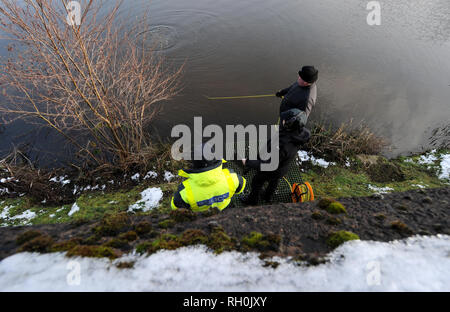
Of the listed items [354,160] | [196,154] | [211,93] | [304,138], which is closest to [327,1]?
[211,93]

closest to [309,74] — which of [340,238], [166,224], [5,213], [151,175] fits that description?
[340,238]

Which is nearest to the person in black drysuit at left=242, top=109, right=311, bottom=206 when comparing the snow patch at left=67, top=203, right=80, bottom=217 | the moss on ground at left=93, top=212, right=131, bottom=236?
the moss on ground at left=93, top=212, right=131, bottom=236

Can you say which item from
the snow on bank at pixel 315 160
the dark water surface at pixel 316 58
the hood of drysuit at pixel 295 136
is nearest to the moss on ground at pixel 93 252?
the hood of drysuit at pixel 295 136

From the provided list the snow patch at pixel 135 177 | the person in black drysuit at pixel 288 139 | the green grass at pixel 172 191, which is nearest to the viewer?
the person in black drysuit at pixel 288 139

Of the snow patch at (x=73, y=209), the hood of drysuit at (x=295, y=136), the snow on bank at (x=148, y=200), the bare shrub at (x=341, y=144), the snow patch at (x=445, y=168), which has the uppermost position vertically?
the hood of drysuit at (x=295, y=136)

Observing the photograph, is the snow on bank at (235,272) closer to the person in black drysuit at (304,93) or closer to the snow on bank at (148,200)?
the snow on bank at (148,200)

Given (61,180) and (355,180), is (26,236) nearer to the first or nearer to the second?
(61,180)

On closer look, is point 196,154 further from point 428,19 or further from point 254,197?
point 428,19

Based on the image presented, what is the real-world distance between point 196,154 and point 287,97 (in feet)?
7.57

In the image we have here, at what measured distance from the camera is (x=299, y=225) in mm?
1963

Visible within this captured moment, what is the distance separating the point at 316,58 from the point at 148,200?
301 inches

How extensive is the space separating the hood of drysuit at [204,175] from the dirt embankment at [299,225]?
14.5 inches

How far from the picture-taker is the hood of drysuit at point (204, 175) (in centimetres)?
233

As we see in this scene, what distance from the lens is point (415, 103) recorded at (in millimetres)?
6668
